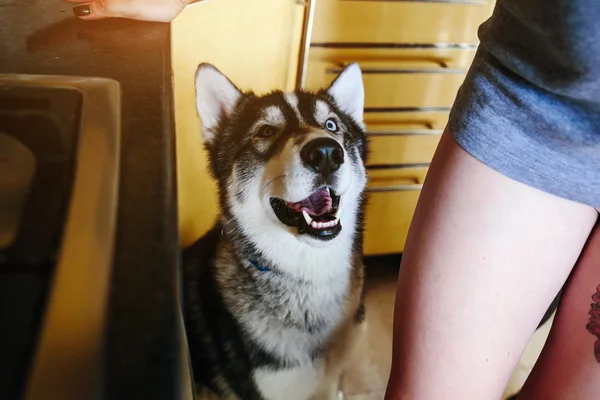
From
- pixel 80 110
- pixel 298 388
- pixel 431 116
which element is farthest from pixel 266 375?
pixel 431 116

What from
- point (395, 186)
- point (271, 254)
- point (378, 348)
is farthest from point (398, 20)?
point (378, 348)

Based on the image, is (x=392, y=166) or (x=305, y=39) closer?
(x=305, y=39)

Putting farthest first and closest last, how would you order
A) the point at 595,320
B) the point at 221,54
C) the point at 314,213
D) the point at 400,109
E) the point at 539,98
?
the point at 400,109 < the point at 221,54 < the point at 314,213 < the point at 595,320 < the point at 539,98

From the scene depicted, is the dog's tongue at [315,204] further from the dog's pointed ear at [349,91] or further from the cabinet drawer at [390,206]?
the cabinet drawer at [390,206]

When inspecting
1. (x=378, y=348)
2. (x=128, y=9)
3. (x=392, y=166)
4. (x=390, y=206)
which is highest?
(x=128, y=9)

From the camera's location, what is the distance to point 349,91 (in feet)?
3.52

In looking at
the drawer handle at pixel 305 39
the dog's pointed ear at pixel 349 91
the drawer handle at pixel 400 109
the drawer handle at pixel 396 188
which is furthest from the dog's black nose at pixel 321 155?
the drawer handle at pixel 396 188

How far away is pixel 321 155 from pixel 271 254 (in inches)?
10.1

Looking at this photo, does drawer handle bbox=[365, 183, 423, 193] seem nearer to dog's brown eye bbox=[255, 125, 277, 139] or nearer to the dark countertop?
dog's brown eye bbox=[255, 125, 277, 139]

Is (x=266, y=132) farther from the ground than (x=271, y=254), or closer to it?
farther from the ground

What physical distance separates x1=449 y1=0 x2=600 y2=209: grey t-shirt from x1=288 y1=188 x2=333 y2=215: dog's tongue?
348mm

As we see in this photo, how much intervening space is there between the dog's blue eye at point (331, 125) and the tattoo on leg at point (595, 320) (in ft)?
1.78

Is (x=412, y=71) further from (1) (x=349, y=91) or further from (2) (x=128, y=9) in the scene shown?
(2) (x=128, y=9)

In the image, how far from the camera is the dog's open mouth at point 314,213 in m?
0.93
